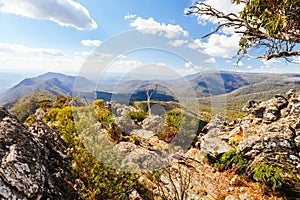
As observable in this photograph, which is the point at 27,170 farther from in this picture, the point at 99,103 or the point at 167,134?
the point at 167,134

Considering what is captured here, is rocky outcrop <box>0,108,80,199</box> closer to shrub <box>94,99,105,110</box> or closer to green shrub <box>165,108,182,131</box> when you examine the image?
shrub <box>94,99,105,110</box>

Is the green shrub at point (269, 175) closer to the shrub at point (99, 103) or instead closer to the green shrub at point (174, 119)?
the green shrub at point (174, 119)

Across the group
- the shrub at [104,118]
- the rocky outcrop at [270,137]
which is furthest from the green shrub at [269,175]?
the shrub at [104,118]

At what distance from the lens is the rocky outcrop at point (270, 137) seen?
6730 mm

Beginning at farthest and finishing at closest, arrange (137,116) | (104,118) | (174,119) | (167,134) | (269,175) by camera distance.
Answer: (137,116), (174,119), (167,134), (104,118), (269,175)

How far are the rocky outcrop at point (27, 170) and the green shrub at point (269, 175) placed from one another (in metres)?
5.58

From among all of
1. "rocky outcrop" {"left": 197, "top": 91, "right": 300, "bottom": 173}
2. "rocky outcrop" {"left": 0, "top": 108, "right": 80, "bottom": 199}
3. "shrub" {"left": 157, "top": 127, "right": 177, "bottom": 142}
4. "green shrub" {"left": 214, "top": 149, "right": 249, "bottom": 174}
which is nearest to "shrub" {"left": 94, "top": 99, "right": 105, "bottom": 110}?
"shrub" {"left": 157, "top": 127, "right": 177, "bottom": 142}

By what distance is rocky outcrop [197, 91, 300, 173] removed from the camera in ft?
22.1

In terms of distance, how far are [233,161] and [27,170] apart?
6.76 m

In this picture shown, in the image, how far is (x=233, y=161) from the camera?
7.50 metres

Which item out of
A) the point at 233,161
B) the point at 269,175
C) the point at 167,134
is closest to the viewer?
the point at 269,175

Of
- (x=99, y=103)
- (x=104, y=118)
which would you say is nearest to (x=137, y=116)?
(x=99, y=103)

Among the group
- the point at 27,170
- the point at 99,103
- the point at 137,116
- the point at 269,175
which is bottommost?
the point at 269,175

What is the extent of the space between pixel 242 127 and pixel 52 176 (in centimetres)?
786
